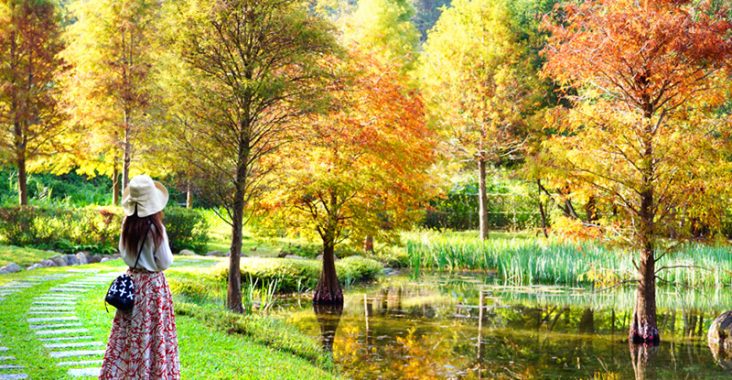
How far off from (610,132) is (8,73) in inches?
597

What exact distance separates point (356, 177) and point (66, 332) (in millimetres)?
6267

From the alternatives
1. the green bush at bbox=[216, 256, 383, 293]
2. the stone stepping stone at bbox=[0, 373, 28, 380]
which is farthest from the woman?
the green bush at bbox=[216, 256, 383, 293]

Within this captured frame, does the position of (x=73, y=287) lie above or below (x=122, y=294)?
below

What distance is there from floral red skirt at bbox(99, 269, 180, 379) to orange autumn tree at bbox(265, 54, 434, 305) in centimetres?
665

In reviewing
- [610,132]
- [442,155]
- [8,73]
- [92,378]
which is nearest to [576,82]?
[610,132]

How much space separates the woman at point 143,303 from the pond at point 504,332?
3832 mm

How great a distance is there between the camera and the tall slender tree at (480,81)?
2214cm

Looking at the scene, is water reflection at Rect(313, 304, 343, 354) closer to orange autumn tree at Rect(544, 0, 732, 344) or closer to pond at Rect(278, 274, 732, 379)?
pond at Rect(278, 274, 732, 379)

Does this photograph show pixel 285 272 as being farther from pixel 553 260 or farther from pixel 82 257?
pixel 553 260

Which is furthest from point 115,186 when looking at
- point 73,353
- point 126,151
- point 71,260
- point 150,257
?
point 150,257

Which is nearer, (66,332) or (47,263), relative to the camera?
(66,332)

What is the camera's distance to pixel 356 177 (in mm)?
12688

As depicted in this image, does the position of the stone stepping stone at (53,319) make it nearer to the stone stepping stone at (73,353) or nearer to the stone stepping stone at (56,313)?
the stone stepping stone at (56,313)

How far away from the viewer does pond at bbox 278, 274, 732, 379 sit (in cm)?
881
